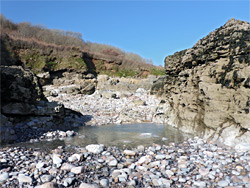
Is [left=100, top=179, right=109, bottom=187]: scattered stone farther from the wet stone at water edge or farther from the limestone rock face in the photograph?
the limestone rock face

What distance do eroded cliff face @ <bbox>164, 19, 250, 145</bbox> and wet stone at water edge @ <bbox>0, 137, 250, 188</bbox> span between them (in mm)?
1443

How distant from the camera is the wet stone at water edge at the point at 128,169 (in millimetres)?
3516

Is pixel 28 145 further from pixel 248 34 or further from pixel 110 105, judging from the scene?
pixel 110 105

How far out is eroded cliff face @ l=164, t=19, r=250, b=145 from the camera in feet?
19.4

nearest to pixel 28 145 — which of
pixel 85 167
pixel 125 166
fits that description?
pixel 85 167

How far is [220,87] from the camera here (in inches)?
279

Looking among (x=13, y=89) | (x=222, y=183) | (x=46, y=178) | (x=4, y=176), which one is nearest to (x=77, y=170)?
(x=46, y=178)

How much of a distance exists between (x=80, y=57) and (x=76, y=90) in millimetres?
11699

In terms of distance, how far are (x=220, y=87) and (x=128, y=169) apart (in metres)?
5.20

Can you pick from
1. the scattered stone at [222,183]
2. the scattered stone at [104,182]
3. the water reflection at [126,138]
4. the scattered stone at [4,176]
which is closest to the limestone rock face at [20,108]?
the water reflection at [126,138]

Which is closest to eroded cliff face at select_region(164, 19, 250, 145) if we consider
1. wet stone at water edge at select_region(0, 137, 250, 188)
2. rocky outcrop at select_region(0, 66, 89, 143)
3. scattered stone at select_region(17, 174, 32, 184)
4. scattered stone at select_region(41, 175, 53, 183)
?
wet stone at water edge at select_region(0, 137, 250, 188)

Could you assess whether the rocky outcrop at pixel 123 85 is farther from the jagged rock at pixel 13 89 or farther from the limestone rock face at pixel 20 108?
the jagged rock at pixel 13 89

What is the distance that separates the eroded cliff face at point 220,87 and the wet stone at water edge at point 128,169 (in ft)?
4.73

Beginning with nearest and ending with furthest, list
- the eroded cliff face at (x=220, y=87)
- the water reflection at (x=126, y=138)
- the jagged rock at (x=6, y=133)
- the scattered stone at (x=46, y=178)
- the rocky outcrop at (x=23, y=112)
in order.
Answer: the scattered stone at (x=46, y=178)
the eroded cliff face at (x=220, y=87)
the jagged rock at (x=6, y=133)
the water reflection at (x=126, y=138)
the rocky outcrop at (x=23, y=112)
